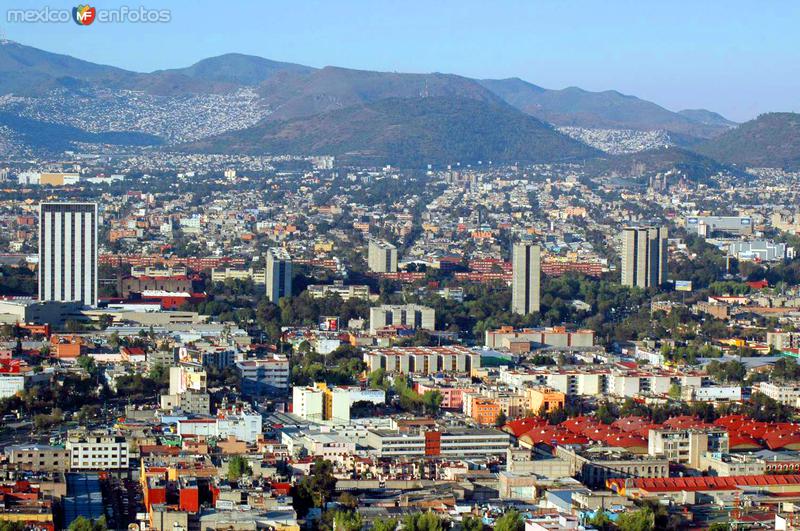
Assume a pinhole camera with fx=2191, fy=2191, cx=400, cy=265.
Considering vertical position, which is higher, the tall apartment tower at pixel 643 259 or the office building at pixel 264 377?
the tall apartment tower at pixel 643 259

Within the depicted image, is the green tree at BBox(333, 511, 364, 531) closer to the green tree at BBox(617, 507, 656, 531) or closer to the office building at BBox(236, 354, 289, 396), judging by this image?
the green tree at BBox(617, 507, 656, 531)

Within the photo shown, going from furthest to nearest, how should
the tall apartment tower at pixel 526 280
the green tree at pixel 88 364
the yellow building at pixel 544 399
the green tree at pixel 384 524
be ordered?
the tall apartment tower at pixel 526 280, the green tree at pixel 88 364, the yellow building at pixel 544 399, the green tree at pixel 384 524

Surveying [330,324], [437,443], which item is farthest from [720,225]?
[437,443]

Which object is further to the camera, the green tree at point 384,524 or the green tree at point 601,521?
the green tree at point 601,521

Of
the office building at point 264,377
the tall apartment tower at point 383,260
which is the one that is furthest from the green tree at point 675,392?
the tall apartment tower at point 383,260

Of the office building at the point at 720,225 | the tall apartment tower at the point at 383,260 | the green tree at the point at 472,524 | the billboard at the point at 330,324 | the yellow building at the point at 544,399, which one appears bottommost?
the green tree at the point at 472,524

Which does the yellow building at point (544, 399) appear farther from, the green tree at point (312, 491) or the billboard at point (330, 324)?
the billboard at point (330, 324)

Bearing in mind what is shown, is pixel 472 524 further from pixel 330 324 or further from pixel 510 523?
pixel 330 324

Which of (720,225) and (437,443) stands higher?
(720,225)
